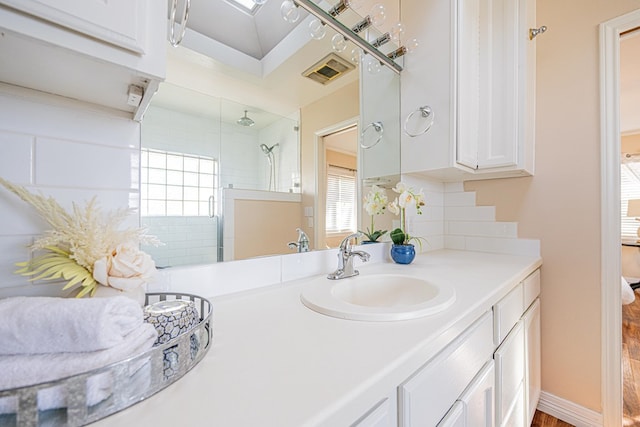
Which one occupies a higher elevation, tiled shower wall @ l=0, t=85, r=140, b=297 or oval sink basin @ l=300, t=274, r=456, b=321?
tiled shower wall @ l=0, t=85, r=140, b=297

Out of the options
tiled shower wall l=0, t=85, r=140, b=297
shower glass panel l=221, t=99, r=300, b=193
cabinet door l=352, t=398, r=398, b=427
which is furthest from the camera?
shower glass panel l=221, t=99, r=300, b=193

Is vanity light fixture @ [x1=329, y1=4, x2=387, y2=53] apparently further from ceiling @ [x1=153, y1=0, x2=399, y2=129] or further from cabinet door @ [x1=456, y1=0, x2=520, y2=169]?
cabinet door @ [x1=456, y1=0, x2=520, y2=169]

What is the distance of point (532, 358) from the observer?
132cm

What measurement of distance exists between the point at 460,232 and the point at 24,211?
1972mm

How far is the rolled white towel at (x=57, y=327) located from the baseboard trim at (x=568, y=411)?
6.81ft

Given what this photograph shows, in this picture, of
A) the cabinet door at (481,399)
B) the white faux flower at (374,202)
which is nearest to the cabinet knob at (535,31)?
the white faux flower at (374,202)

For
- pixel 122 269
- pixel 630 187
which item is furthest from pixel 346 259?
pixel 630 187

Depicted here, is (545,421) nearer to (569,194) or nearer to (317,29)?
(569,194)

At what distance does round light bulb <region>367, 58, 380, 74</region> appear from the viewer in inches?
51.7

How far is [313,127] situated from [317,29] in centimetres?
41

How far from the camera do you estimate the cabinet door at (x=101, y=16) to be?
0.36 metres

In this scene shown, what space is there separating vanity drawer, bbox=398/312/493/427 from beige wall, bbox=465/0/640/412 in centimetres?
100

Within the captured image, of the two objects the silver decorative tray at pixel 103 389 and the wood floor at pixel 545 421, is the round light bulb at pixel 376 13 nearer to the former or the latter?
the silver decorative tray at pixel 103 389

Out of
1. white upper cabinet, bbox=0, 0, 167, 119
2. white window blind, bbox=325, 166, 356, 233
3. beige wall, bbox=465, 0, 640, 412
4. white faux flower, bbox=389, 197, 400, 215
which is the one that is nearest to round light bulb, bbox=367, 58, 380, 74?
white window blind, bbox=325, 166, 356, 233
